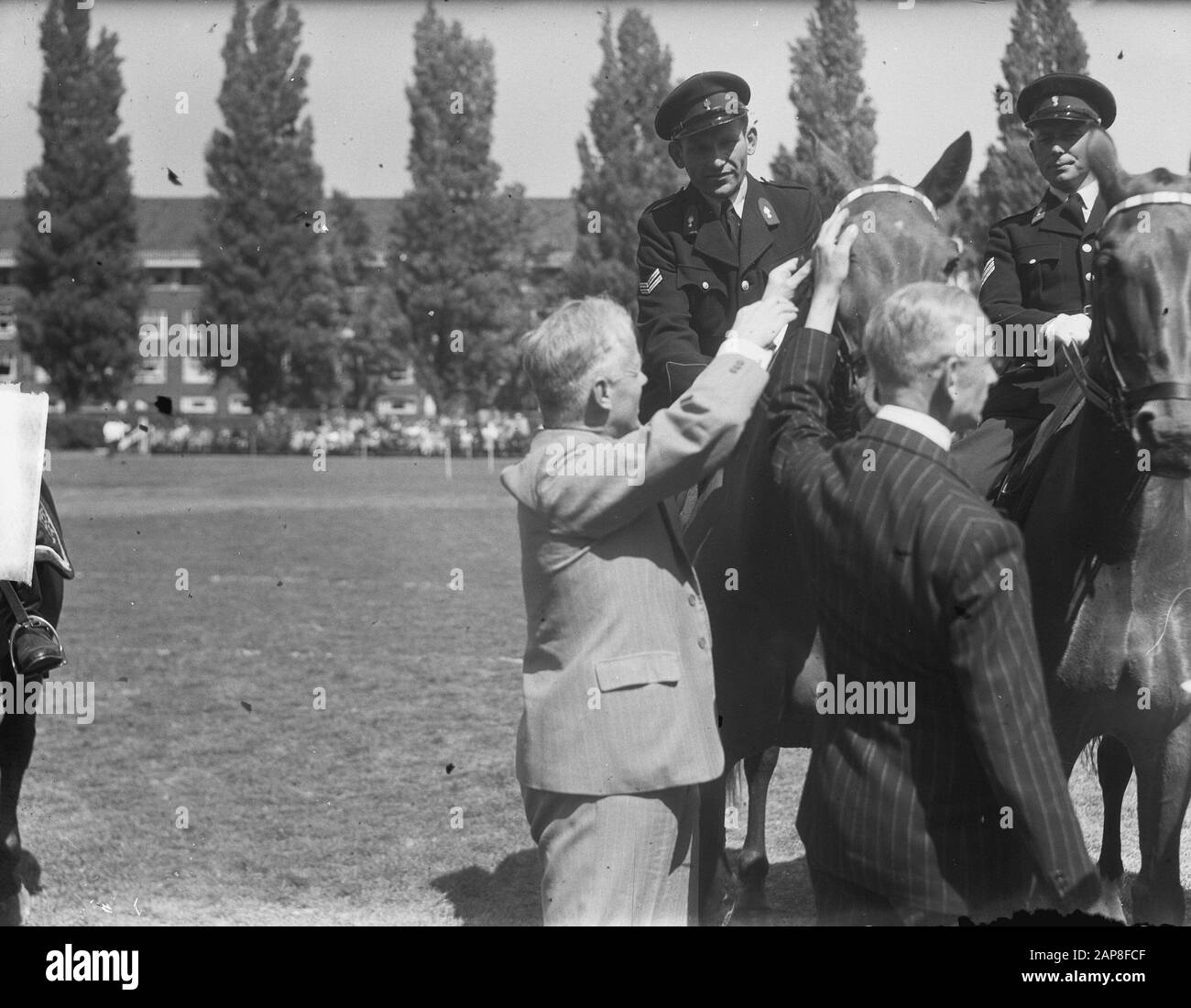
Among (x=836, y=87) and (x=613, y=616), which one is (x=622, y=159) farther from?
(x=613, y=616)

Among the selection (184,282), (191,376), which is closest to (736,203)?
(191,376)

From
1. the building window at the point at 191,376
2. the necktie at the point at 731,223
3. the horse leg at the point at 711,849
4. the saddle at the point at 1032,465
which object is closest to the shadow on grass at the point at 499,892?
the horse leg at the point at 711,849

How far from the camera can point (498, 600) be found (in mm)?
15680

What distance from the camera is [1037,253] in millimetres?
5531

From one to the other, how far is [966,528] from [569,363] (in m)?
1.16

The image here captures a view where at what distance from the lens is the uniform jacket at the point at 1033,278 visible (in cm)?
545

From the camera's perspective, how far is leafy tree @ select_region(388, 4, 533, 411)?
2029 inches

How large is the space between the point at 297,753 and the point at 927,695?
21.1ft

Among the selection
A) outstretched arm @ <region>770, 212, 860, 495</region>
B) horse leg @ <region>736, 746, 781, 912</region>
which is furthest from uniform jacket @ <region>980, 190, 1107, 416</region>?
horse leg @ <region>736, 746, 781, 912</region>

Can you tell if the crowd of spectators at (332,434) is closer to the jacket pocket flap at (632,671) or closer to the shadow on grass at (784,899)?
the shadow on grass at (784,899)

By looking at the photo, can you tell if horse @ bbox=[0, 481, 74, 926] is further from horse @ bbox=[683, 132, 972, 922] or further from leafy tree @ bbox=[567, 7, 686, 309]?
leafy tree @ bbox=[567, 7, 686, 309]

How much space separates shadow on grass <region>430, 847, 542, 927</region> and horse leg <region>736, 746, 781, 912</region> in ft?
3.03

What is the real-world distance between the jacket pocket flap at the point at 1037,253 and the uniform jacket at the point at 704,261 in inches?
36.6
